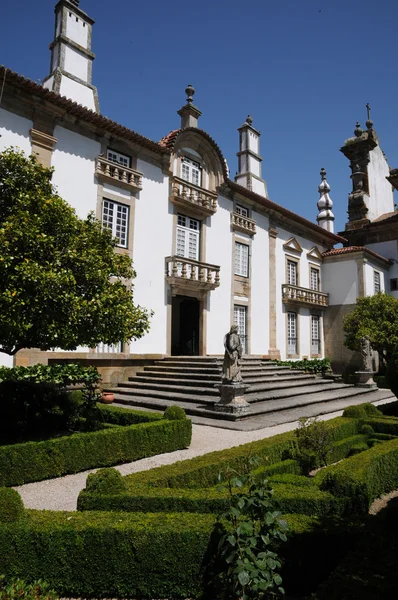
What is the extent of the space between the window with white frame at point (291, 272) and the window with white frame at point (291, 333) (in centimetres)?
192

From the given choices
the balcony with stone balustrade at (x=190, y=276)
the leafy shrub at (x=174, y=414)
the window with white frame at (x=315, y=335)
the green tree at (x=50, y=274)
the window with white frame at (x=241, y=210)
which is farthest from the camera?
the window with white frame at (x=315, y=335)

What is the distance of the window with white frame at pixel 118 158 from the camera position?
15.6 m

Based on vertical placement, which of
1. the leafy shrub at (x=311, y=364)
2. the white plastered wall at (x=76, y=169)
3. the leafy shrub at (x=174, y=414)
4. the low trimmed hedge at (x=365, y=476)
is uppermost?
the white plastered wall at (x=76, y=169)

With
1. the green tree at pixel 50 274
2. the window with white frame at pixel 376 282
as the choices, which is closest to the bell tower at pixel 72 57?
the green tree at pixel 50 274

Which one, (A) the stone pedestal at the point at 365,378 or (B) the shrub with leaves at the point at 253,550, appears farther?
(A) the stone pedestal at the point at 365,378

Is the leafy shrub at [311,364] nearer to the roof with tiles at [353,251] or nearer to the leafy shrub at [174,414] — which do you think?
the roof with tiles at [353,251]

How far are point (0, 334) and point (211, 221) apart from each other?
13587mm

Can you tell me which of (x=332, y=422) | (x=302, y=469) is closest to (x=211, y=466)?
(x=302, y=469)

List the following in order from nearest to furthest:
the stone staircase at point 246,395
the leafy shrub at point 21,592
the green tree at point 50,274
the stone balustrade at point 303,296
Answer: the leafy shrub at point 21,592 → the green tree at point 50,274 → the stone staircase at point 246,395 → the stone balustrade at point 303,296

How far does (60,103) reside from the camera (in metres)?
13.5

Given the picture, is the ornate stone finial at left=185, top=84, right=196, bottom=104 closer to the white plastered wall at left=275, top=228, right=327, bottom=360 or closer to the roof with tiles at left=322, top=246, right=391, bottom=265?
the white plastered wall at left=275, top=228, right=327, bottom=360

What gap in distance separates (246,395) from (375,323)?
33.6 feet

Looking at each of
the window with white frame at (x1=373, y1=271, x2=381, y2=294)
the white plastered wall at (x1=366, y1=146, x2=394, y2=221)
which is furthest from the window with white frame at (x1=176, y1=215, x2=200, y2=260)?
the white plastered wall at (x1=366, y1=146, x2=394, y2=221)

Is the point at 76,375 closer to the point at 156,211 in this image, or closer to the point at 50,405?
the point at 50,405
